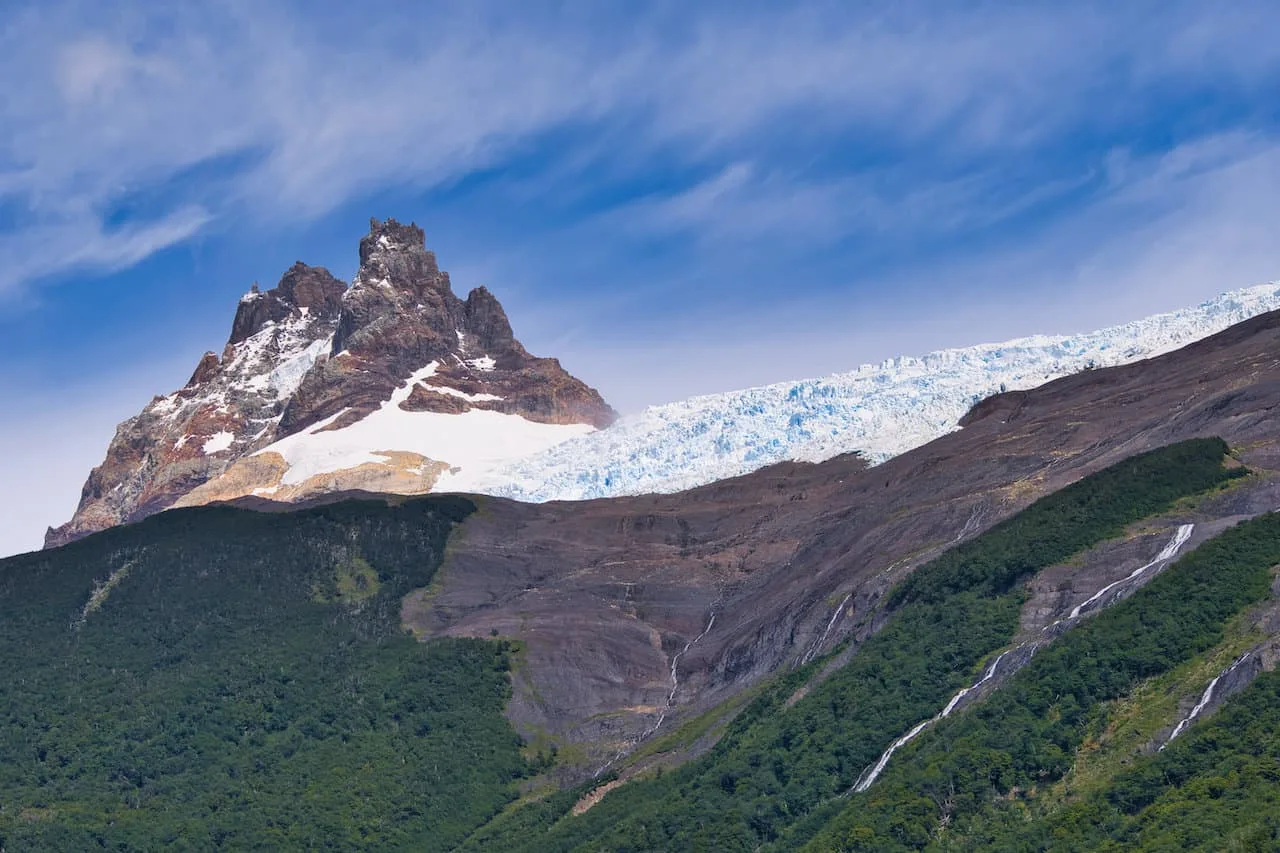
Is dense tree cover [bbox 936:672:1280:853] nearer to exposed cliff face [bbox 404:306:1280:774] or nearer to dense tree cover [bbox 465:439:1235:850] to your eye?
dense tree cover [bbox 465:439:1235:850]

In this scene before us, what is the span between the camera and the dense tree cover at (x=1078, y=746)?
93.9 meters

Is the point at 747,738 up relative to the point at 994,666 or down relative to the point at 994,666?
down

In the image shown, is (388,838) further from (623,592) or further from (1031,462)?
(1031,462)

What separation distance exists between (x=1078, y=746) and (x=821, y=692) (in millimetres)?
34184

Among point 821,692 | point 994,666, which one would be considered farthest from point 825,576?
point 994,666

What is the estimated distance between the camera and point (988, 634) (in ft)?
433

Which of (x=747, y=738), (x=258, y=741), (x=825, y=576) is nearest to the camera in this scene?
(x=747, y=738)

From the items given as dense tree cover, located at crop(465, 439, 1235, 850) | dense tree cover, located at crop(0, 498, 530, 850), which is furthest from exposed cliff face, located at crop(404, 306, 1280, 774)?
dense tree cover, located at crop(0, 498, 530, 850)

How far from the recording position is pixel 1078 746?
352 feet

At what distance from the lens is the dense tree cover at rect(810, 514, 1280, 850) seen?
9388 centimetres

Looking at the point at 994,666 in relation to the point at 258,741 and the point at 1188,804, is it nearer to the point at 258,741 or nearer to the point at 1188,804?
the point at 1188,804

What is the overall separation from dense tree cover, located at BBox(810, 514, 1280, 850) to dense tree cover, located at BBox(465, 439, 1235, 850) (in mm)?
8679

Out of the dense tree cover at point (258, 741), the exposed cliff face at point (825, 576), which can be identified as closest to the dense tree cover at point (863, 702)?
the exposed cliff face at point (825, 576)

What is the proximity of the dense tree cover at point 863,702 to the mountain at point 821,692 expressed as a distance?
1.06 ft
